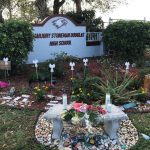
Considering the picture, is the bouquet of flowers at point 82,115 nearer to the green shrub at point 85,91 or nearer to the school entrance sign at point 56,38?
the green shrub at point 85,91

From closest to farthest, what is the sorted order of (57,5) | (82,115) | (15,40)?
(82,115) < (15,40) < (57,5)

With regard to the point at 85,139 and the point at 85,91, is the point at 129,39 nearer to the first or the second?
the point at 85,91

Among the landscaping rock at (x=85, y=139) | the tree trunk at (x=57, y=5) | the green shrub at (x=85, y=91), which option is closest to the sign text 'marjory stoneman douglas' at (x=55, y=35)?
the green shrub at (x=85, y=91)

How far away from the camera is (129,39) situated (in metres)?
13.3

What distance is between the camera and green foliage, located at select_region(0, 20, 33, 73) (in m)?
10.4

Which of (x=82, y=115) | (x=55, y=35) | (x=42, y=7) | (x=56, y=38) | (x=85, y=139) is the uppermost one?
(x=42, y=7)

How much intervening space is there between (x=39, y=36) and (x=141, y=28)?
12.5 ft

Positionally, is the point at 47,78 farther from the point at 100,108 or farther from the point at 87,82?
the point at 100,108

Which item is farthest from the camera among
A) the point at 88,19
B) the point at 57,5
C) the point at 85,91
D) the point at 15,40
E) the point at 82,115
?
the point at 57,5

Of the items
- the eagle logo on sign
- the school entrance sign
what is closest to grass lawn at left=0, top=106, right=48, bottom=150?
the school entrance sign

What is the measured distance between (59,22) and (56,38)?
0.59 metres

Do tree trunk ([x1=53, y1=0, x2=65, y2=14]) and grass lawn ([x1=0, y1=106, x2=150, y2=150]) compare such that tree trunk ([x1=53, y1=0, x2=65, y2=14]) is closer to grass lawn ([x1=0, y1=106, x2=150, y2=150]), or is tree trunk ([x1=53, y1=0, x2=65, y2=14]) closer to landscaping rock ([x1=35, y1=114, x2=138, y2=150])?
grass lawn ([x1=0, y1=106, x2=150, y2=150])

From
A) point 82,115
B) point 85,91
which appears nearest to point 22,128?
point 82,115

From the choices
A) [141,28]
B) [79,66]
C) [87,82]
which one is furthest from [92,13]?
[87,82]
